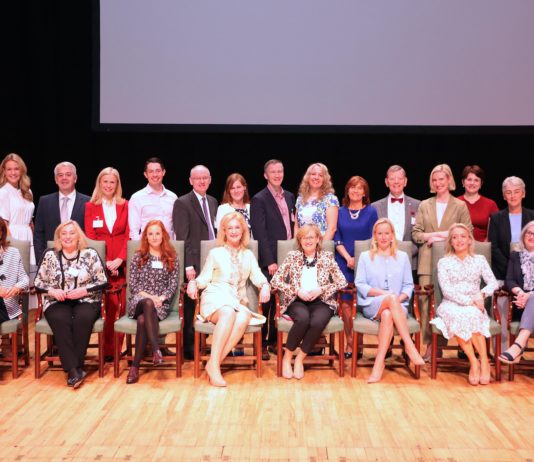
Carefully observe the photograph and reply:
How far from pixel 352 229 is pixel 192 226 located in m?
1.22

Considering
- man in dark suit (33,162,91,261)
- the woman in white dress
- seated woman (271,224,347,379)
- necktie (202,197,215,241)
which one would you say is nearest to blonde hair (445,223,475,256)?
seated woman (271,224,347,379)

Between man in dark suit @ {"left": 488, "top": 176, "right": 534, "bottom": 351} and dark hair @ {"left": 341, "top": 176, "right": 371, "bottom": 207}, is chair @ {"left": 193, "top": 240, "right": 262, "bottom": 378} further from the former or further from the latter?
man in dark suit @ {"left": 488, "top": 176, "right": 534, "bottom": 351}

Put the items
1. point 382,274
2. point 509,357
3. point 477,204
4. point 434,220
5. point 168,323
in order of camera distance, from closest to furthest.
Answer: point 509,357 < point 168,323 < point 382,274 < point 434,220 < point 477,204

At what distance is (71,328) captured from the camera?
4.69 metres

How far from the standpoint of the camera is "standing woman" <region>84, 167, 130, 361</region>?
5.19 metres

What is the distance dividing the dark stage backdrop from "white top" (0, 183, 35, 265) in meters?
1.65

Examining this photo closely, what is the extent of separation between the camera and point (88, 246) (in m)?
5.02

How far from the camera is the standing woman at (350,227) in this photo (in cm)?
527

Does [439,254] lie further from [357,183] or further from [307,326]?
[307,326]

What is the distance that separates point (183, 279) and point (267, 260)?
0.66 metres

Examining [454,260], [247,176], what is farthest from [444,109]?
[454,260]

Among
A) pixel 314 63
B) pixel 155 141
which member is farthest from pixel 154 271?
pixel 314 63

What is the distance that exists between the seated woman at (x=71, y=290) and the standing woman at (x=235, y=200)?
3.34 feet

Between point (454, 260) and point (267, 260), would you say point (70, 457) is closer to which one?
point (267, 260)
